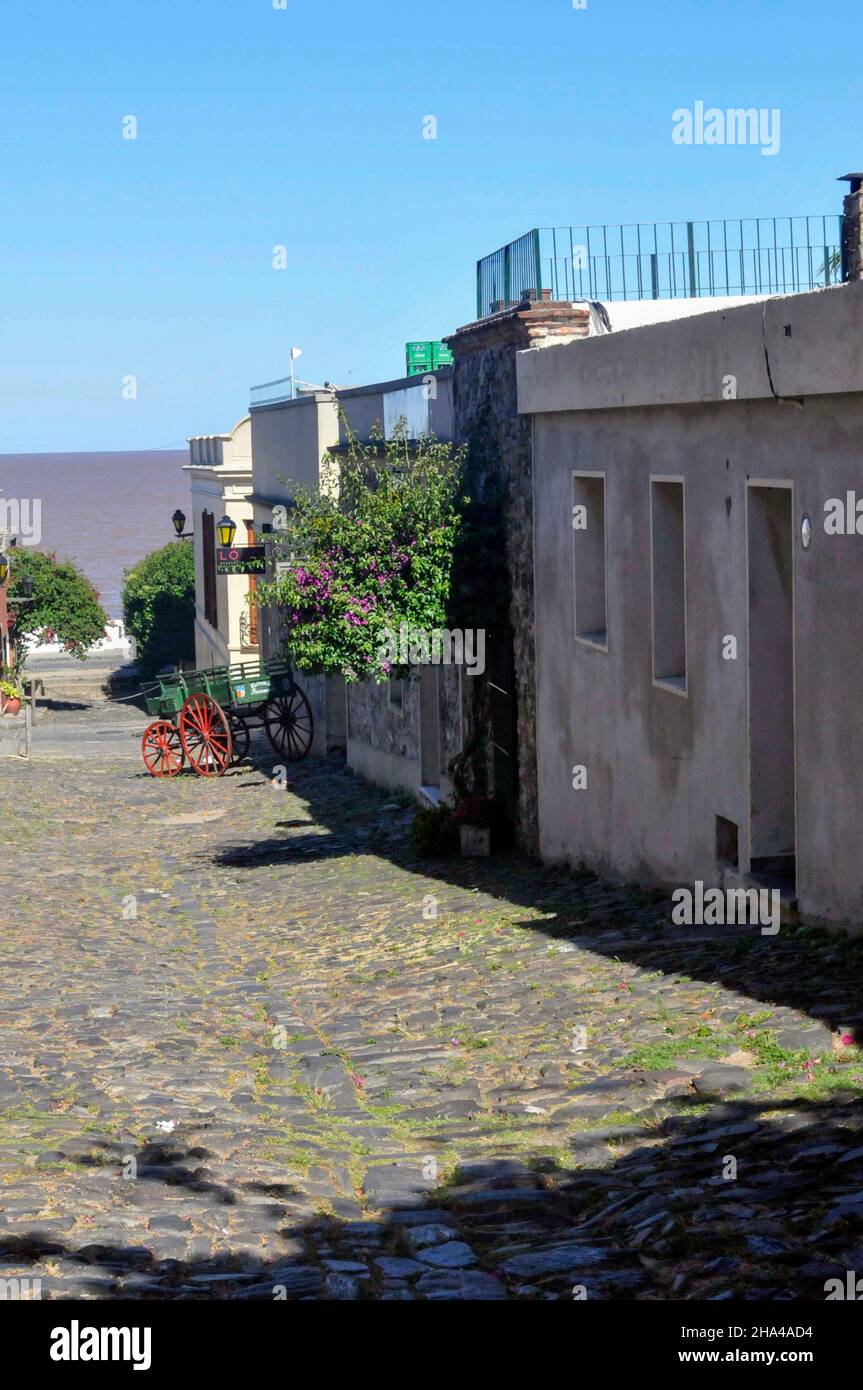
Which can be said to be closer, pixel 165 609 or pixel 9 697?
pixel 9 697

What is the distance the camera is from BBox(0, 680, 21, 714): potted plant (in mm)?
→ 33812

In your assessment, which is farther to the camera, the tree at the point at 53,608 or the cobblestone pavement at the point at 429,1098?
the tree at the point at 53,608

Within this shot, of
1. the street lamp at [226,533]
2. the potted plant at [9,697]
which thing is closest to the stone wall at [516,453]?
the street lamp at [226,533]

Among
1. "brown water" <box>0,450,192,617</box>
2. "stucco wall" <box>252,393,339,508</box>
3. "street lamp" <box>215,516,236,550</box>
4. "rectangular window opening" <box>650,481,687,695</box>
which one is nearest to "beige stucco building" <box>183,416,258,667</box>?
"stucco wall" <box>252,393,339,508</box>

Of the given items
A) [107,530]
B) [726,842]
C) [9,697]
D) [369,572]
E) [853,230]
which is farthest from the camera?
[107,530]

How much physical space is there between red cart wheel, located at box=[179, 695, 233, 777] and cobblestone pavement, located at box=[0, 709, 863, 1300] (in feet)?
31.5

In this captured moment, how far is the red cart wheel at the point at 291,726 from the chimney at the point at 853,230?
507 inches

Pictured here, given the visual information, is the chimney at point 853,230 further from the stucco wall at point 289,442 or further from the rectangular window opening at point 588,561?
the stucco wall at point 289,442

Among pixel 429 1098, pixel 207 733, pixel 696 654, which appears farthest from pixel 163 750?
pixel 429 1098

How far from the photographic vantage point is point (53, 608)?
46969mm

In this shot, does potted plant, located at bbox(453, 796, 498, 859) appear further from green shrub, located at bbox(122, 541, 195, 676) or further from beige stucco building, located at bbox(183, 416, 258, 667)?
green shrub, located at bbox(122, 541, 195, 676)

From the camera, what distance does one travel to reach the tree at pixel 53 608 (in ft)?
153

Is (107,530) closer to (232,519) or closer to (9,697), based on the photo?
(9,697)

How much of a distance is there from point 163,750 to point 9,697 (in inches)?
576
